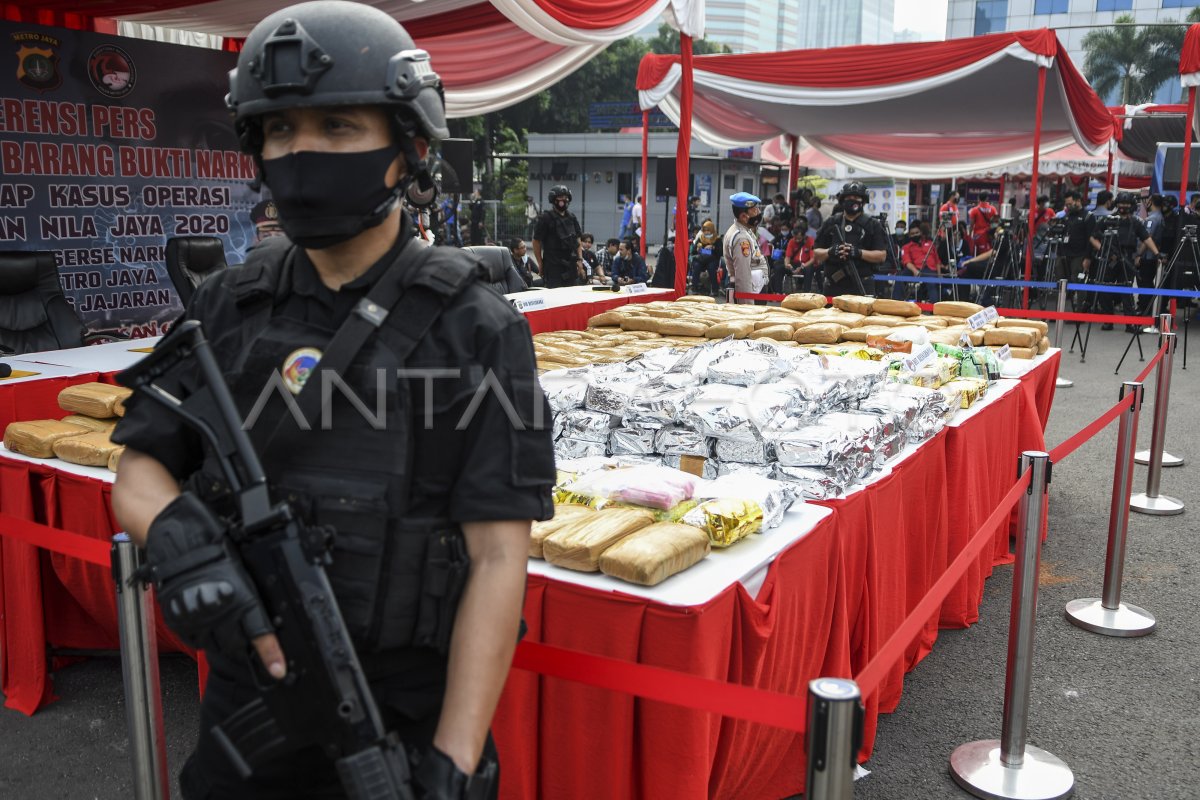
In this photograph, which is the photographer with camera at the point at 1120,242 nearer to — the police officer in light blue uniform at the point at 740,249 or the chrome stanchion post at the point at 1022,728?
the police officer in light blue uniform at the point at 740,249

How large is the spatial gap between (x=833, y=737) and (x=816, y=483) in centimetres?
150

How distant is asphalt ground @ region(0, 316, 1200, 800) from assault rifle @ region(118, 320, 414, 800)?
6.33 ft

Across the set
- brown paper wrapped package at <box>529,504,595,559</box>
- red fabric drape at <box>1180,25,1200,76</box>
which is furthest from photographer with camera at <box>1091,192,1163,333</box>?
brown paper wrapped package at <box>529,504,595,559</box>

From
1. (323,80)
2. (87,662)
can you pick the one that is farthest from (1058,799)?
(87,662)

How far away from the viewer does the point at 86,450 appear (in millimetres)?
3109

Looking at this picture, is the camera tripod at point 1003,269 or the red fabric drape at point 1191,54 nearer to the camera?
the red fabric drape at point 1191,54

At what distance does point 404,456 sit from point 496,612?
0.71 ft

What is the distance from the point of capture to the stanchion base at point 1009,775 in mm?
2734

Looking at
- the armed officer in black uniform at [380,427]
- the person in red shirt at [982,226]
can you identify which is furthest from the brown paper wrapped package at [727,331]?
the person in red shirt at [982,226]

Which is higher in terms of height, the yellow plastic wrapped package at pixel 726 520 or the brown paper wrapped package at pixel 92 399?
the brown paper wrapped package at pixel 92 399

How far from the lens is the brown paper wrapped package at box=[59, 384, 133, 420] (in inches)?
134

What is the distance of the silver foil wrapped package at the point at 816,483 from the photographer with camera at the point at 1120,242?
11575 mm

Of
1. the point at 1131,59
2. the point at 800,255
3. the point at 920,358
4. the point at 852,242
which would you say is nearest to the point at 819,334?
the point at 920,358

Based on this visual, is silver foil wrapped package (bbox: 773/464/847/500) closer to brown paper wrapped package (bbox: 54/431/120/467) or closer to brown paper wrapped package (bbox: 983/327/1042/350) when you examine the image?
brown paper wrapped package (bbox: 54/431/120/467)
